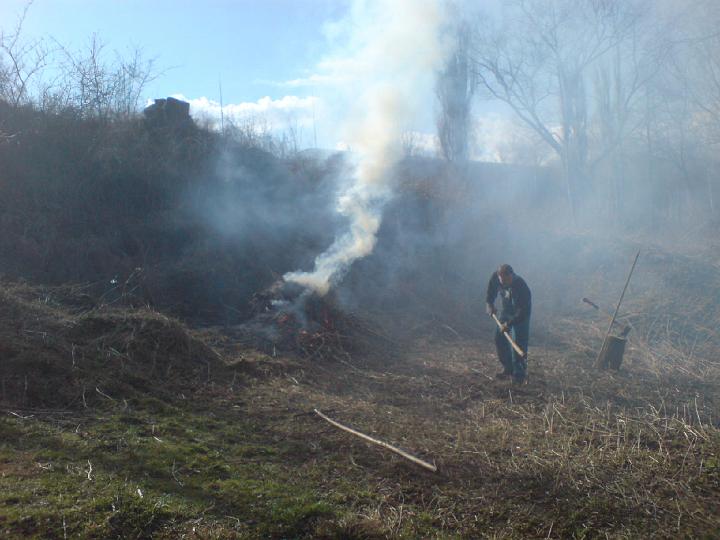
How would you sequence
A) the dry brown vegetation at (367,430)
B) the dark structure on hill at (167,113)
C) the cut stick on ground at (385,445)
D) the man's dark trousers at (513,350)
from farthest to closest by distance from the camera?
the dark structure on hill at (167,113) < the man's dark trousers at (513,350) < the cut stick on ground at (385,445) < the dry brown vegetation at (367,430)

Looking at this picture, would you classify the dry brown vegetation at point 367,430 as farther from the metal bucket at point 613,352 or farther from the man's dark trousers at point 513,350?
the man's dark trousers at point 513,350

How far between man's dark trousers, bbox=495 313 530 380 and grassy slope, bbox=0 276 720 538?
0.28m

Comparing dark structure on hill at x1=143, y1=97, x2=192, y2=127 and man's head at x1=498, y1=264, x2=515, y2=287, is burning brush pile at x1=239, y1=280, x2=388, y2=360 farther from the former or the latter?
dark structure on hill at x1=143, y1=97, x2=192, y2=127

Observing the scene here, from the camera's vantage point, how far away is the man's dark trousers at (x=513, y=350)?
24.2 feet

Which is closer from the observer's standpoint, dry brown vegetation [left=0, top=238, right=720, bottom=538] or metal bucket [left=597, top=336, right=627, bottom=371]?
dry brown vegetation [left=0, top=238, right=720, bottom=538]

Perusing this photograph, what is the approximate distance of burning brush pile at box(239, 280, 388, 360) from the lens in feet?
Answer: 28.4

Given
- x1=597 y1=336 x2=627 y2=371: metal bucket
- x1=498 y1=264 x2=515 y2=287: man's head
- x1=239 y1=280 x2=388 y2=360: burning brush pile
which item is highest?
x1=498 y1=264 x2=515 y2=287: man's head

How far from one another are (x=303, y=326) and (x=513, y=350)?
3516mm

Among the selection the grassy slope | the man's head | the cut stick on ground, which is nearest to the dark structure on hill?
the grassy slope

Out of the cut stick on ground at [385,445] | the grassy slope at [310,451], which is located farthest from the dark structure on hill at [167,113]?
the cut stick on ground at [385,445]

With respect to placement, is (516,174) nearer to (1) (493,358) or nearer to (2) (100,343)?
(1) (493,358)

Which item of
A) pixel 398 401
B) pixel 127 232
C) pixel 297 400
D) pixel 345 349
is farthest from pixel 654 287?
pixel 127 232

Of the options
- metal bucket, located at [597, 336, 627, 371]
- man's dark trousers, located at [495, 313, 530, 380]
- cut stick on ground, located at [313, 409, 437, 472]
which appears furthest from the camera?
metal bucket, located at [597, 336, 627, 371]

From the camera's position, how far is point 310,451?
185 inches
